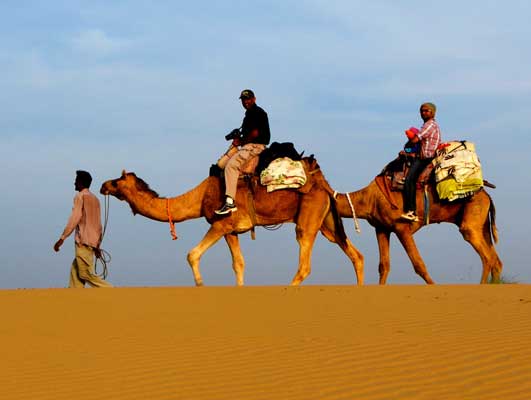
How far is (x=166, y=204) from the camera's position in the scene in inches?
653

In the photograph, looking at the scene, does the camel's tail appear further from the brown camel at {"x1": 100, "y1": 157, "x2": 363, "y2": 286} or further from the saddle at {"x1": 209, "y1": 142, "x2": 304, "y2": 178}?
the saddle at {"x1": 209, "y1": 142, "x2": 304, "y2": 178}

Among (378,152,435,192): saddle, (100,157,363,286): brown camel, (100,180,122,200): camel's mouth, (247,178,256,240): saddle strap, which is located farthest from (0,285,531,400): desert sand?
(100,180,122,200): camel's mouth

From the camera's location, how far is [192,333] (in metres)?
9.52

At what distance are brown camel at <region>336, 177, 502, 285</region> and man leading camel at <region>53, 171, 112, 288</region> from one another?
404cm

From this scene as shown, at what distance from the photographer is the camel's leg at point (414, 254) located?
53.1 ft

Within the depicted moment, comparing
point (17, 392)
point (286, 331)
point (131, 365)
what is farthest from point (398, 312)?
point (17, 392)

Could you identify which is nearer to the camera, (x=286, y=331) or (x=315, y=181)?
(x=286, y=331)

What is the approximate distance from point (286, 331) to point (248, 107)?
21.5 ft

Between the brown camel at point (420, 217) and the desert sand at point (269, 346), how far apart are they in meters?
3.10

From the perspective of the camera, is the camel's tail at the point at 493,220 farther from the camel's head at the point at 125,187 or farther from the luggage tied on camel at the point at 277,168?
the camel's head at the point at 125,187

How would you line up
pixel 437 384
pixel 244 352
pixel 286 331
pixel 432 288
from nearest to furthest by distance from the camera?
pixel 437 384 < pixel 244 352 < pixel 286 331 < pixel 432 288

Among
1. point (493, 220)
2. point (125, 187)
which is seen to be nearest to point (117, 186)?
point (125, 187)

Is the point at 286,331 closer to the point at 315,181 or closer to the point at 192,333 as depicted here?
the point at 192,333

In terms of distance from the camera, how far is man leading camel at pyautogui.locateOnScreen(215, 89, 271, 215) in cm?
1541
